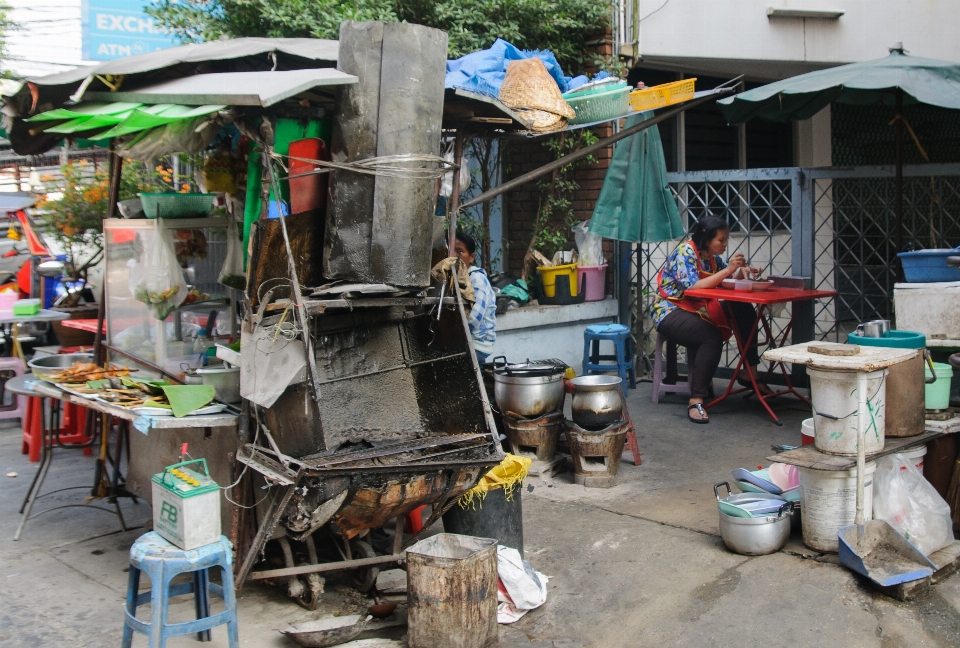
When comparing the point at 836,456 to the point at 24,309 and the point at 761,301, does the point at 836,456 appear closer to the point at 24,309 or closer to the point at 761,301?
the point at 761,301

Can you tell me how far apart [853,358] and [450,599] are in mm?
2451

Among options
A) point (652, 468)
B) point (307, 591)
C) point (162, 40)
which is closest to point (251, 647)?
point (307, 591)

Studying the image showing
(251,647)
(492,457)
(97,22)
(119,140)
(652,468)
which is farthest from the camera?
(97,22)

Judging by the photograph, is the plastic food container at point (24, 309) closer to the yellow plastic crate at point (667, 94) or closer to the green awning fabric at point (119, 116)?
the green awning fabric at point (119, 116)

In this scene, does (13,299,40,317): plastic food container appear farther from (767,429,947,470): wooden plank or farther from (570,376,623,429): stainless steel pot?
(767,429,947,470): wooden plank

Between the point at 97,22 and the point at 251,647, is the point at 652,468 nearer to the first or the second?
the point at 251,647

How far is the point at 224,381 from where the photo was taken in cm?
493

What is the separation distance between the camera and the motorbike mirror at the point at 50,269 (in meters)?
11.0

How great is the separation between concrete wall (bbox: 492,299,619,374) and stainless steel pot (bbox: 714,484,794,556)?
3932 mm

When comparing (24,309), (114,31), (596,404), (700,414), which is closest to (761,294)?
(700,414)

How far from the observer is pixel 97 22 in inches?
599

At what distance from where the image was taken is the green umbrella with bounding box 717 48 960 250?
6.62 meters

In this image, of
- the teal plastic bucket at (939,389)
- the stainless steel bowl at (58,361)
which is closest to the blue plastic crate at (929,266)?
the teal plastic bucket at (939,389)

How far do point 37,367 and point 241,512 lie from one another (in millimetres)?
2043
